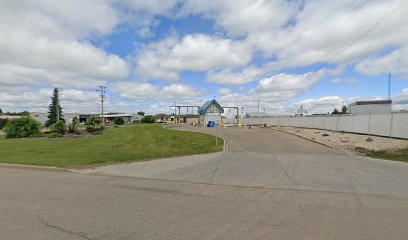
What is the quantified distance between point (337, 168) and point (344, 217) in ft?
20.3

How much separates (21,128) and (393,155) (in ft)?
115

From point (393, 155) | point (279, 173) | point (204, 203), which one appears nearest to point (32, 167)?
point (204, 203)

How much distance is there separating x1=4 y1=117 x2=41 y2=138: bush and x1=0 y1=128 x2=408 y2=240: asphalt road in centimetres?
2213

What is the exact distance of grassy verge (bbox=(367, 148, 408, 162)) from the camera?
13252 millimetres

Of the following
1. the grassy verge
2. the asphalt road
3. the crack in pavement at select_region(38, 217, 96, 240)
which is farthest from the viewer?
the grassy verge

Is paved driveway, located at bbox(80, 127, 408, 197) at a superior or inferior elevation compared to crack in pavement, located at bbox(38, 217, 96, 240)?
inferior

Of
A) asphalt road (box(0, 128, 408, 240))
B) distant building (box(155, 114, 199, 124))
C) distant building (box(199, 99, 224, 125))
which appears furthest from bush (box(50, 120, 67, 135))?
distant building (box(155, 114, 199, 124))

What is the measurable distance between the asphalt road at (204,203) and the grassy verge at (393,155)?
14.5 feet

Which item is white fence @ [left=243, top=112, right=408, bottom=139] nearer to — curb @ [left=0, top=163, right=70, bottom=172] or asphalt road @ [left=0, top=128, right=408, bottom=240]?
asphalt road @ [left=0, top=128, right=408, bottom=240]

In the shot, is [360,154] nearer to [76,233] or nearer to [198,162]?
[198,162]

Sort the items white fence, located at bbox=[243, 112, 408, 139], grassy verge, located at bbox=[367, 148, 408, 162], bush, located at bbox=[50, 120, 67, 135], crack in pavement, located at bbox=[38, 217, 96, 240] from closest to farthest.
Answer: crack in pavement, located at bbox=[38, 217, 96, 240] → grassy verge, located at bbox=[367, 148, 408, 162] → white fence, located at bbox=[243, 112, 408, 139] → bush, located at bbox=[50, 120, 67, 135]

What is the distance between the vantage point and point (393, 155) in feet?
45.9

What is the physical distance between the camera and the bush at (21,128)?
27.5m

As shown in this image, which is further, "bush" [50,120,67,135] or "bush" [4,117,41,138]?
"bush" [50,120,67,135]
